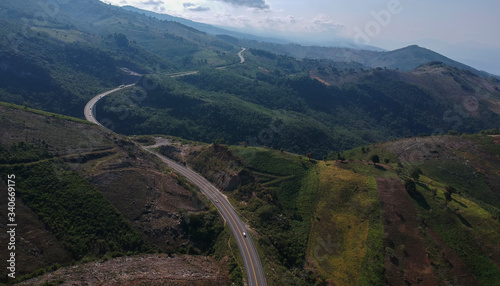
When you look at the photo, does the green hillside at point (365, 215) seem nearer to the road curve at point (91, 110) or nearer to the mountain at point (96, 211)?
the mountain at point (96, 211)

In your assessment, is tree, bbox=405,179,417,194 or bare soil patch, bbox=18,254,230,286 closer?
bare soil patch, bbox=18,254,230,286

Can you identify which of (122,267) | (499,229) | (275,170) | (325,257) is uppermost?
(499,229)

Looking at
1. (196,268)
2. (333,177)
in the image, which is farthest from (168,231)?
(333,177)

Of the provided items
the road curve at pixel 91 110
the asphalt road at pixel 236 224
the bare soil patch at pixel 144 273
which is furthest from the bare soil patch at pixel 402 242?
the road curve at pixel 91 110

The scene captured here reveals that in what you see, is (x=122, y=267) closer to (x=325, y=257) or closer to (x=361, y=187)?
(x=325, y=257)

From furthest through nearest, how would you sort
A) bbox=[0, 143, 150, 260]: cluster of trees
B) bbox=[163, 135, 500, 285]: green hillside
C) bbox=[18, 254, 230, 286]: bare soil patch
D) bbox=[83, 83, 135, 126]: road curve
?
bbox=[83, 83, 135, 126]: road curve
bbox=[163, 135, 500, 285]: green hillside
bbox=[0, 143, 150, 260]: cluster of trees
bbox=[18, 254, 230, 286]: bare soil patch

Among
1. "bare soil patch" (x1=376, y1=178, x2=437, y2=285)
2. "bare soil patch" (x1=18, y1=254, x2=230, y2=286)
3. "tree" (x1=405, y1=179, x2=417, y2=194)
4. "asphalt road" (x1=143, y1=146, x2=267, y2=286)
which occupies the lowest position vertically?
"bare soil patch" (x1=18, y1=254, x2=230, y2=286)

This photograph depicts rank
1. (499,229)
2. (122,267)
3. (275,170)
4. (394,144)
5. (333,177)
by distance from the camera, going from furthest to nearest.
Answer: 1. (394,144)
2. (275,170)
3. (333,177)
4. (499,229)
5. (122,267)

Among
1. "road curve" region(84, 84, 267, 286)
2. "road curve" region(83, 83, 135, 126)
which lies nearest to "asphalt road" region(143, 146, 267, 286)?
"road curve" region(84, 84, 267, 286)

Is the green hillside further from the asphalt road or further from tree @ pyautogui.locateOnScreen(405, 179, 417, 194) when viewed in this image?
the asphalt road
